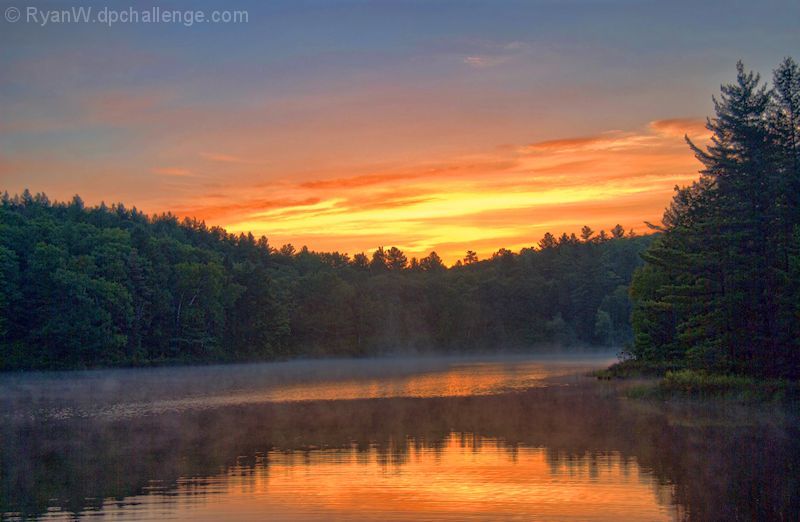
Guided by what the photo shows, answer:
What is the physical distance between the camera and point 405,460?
26750mm

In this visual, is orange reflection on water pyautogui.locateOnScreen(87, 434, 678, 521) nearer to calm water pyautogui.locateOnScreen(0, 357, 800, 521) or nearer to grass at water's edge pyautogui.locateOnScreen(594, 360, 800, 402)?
calm water pyautogui.locateOnScreen(0, 357, 800, 521)

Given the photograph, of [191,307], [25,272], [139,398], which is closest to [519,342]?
[191,307]

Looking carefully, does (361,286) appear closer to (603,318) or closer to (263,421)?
(603,318)

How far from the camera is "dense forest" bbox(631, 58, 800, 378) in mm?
42500

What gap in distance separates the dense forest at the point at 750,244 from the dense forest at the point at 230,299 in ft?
247

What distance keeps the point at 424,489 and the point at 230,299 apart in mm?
110035

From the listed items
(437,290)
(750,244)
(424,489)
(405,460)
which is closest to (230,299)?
(437,290)

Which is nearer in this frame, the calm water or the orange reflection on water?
the orange reflection on water

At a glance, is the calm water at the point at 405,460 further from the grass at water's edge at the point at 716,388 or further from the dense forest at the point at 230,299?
the dense forest at the point at 230,299

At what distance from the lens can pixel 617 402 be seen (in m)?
43.1

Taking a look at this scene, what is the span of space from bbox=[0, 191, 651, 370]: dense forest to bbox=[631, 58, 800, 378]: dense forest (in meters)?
75.1

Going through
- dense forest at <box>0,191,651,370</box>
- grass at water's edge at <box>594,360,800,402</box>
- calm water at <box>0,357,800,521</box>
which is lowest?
calm water at <box>0,357,800,521</box>

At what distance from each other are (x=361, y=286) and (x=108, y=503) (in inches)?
6139

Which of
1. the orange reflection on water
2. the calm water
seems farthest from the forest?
the orange reflection on water
